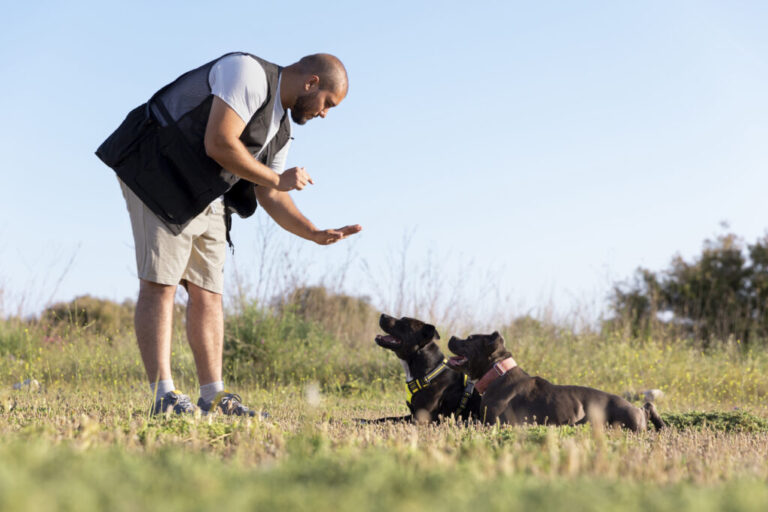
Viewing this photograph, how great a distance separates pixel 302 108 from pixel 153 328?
6.21 ft

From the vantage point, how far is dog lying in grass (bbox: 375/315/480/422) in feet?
19.2

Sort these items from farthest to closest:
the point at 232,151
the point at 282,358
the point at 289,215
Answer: the point at 282,358 → the point at 289,215 → the point at 232,151

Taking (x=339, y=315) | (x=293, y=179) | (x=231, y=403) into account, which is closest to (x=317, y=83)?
(x=293, y=179)

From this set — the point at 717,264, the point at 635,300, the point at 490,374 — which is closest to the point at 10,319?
the point at 490,374

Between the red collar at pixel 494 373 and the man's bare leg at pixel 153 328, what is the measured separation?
2.37 meters

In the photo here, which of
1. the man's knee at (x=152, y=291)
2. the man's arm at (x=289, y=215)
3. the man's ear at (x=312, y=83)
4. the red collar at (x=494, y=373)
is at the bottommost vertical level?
the red collar at (x=494, y=373)

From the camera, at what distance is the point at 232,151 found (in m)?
4.51

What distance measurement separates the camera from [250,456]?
8.50 ft

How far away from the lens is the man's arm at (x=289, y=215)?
5.52m

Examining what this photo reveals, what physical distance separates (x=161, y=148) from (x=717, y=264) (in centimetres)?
1984

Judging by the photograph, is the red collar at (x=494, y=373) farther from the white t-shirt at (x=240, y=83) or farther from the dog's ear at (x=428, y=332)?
the white t-shirt at (x=240, y=83)

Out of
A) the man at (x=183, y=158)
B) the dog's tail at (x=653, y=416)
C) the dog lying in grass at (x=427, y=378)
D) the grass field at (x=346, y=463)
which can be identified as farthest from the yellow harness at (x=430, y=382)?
the man at (x=183, y=158)

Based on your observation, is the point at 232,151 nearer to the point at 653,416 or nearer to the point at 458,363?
the point at 458,363

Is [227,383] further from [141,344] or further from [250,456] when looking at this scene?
[250,456]
